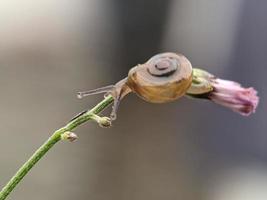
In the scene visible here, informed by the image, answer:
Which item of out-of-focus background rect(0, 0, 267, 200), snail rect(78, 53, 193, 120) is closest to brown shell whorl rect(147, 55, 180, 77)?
snail rect(78, 53, 193, 120)

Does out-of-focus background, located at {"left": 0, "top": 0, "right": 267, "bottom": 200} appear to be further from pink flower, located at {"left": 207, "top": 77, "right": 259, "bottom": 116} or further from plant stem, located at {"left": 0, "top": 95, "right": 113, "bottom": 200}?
plant stem, located at {"left": 0, "top": 95, "right": 113, "bottom": 200}

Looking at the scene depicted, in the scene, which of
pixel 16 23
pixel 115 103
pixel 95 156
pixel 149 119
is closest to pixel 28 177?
pixel 95 156

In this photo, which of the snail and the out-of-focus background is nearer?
the snail

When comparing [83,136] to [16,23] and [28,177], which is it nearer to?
[28,177]

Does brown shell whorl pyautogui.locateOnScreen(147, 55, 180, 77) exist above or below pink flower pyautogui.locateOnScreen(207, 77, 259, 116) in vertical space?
above

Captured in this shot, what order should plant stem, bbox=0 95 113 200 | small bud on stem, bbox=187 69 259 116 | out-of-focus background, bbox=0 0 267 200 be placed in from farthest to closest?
1. out-of-focus background, bbox=0 0 267 200
2. small bud on stem, bbox=187 69 259 116
3. plant stem, bbox=0 95 113 200

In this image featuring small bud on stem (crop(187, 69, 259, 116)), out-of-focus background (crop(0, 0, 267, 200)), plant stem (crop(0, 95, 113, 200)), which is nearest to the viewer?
plant stem (crop(0, 95, 113, 200))

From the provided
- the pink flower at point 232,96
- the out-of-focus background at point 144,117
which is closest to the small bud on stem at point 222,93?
the pink flower at point 232,96
